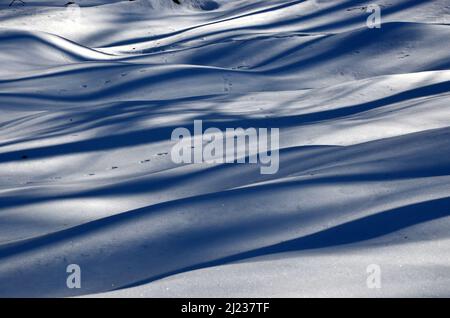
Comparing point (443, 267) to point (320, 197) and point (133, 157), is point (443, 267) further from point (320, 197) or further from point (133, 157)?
point (133, 157)

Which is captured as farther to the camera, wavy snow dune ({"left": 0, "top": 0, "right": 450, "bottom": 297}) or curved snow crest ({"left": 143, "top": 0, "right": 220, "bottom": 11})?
curved snow crest ({"left": 143, "top": 0, "right": 220, "bottom": 11})

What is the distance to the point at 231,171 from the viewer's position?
384cm

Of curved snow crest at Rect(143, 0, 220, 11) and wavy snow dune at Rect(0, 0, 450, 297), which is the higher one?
curved snow crest at Rect(143, 0, 220, 11)

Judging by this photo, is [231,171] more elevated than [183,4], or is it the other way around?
[183,4]

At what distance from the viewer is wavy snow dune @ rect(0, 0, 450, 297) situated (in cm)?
254

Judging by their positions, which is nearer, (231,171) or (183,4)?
(231,171)

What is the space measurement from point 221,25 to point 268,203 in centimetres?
760

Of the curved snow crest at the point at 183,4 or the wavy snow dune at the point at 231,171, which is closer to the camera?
the wavy snow dune at the point at 231,171

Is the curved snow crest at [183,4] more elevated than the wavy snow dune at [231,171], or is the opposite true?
the curved snow crest at [183,4]

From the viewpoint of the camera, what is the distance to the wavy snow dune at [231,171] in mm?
2541

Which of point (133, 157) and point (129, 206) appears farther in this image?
point (133, 157)

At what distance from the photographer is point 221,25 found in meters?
10.4

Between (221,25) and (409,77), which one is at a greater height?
(221,25)
